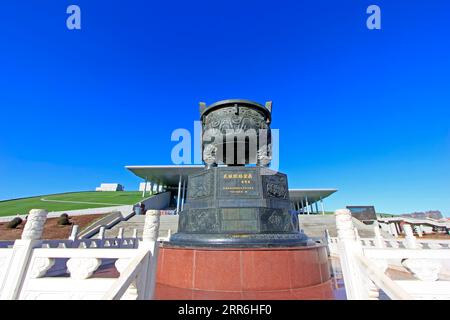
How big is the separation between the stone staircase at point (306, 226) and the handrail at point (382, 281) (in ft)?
49.3

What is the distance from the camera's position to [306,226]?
62.7 feet

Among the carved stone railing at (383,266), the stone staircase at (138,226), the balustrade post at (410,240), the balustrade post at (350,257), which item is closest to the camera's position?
the carved stone railing at (383,266)

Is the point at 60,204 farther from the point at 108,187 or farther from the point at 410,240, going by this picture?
the point at 410,240

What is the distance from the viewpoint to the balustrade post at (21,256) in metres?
2.43

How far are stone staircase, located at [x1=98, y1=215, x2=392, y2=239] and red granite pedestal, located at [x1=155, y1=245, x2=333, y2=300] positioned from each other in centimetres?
1275

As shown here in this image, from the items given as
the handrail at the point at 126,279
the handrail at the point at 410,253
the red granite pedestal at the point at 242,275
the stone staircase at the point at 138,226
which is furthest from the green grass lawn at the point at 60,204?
the handrail at the point at 410,253

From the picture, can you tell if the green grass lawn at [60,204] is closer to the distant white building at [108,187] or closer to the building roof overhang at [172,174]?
the building roof overhang at [172,174]

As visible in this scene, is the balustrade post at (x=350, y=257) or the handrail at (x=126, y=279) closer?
the handrail at (x=126, y=279)

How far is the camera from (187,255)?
3990 mm

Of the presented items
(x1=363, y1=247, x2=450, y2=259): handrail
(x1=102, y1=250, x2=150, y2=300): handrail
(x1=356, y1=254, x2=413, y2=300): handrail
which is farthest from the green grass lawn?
(x1=363, y1=247, x2=450, y2=259): handrail

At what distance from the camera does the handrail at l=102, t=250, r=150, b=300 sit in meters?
1.79
